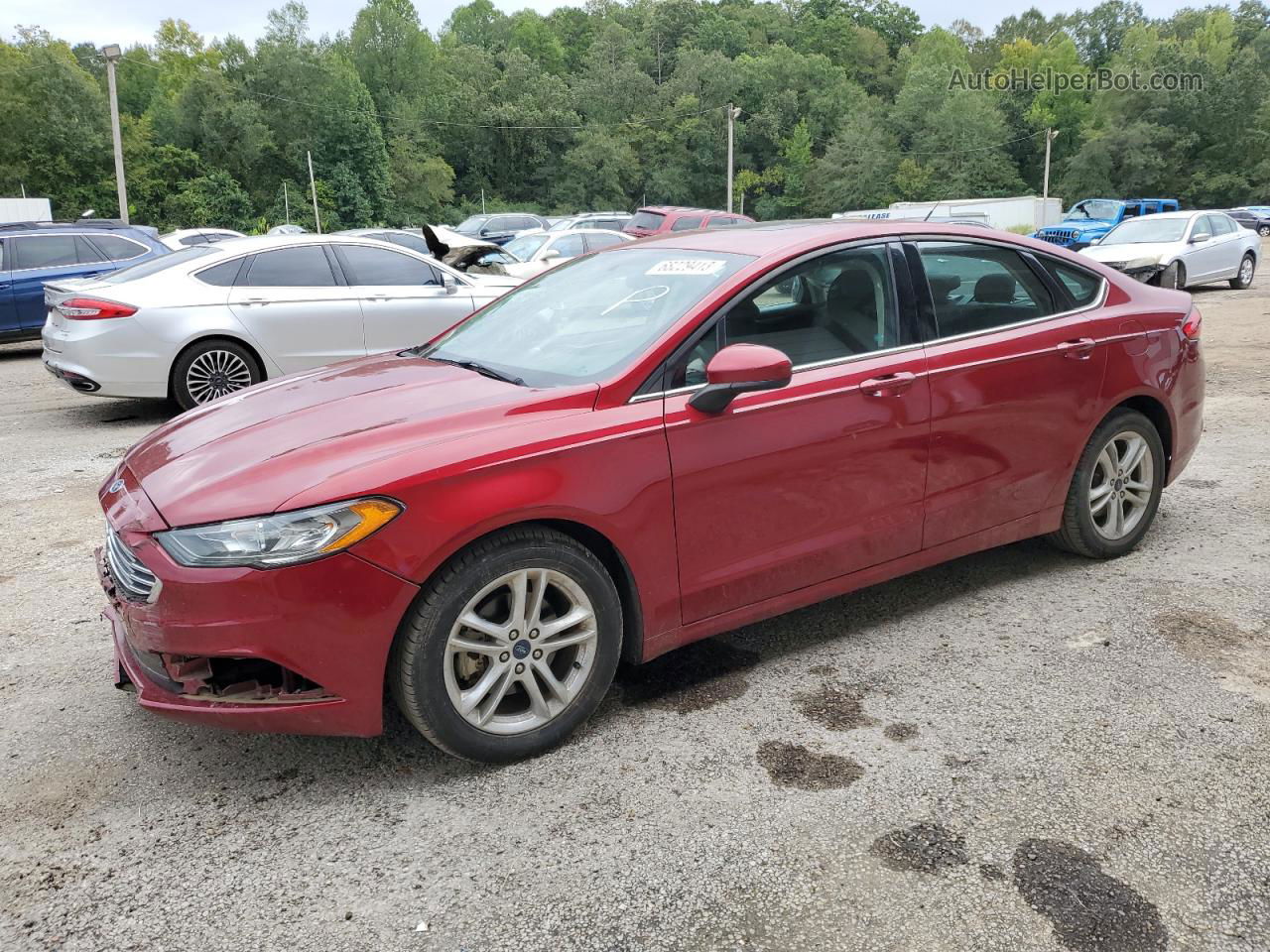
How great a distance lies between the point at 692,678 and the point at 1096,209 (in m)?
30.4

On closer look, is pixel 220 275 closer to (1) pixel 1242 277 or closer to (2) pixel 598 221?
(1) pixel 1242 277

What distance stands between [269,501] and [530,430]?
2.50 ft

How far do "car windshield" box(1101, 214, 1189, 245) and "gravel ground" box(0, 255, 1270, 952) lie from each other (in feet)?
48.8

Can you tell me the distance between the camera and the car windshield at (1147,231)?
1703 cm

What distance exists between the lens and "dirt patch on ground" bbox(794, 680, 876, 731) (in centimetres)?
329

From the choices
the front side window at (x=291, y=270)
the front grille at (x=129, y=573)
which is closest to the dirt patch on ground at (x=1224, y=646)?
the front grille at (x=129, y=573)

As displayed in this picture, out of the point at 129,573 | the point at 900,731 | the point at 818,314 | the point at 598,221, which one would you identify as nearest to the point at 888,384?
the point at 818,314

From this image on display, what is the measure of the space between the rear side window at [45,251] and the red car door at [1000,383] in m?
11.7

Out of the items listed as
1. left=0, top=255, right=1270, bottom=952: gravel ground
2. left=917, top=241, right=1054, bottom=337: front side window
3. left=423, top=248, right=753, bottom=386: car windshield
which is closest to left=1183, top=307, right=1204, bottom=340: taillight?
left=917, top=241, right=1054, bottom=337: front side window

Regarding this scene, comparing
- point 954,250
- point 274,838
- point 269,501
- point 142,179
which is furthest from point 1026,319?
point 142,179

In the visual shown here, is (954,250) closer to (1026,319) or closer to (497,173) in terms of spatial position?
(1026,319)

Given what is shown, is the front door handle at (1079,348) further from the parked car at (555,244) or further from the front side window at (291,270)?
the parked car at (555,244)

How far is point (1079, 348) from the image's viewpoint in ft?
14.2

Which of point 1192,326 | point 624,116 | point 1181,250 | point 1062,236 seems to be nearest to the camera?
point 1192,326
